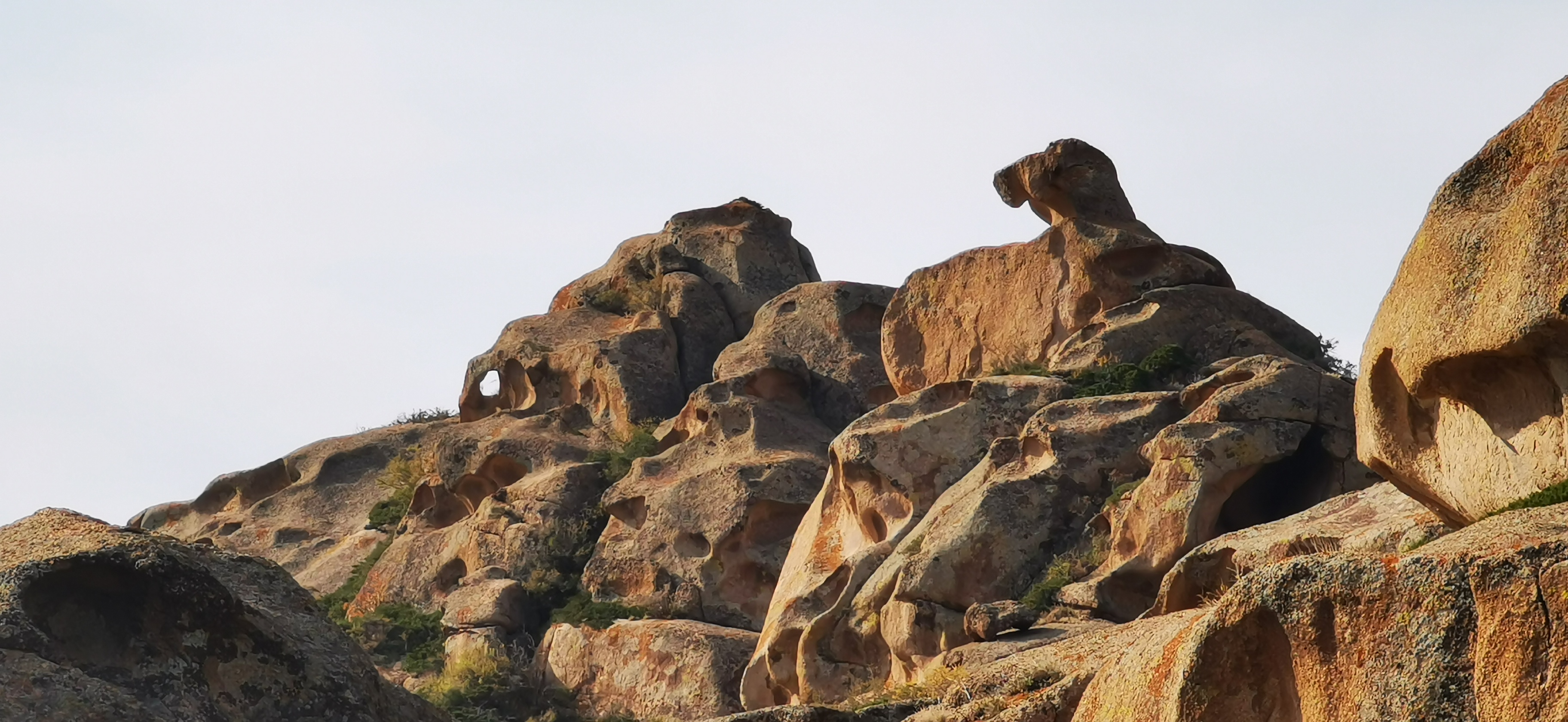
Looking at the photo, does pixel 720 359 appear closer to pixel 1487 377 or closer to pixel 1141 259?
pixel 1141 259

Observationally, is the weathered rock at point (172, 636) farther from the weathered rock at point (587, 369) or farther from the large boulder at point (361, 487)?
the weathered rock at point (587, 369)

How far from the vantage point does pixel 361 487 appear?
44.9 m

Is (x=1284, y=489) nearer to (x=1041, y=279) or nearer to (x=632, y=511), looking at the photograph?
(x=1041, y=279)

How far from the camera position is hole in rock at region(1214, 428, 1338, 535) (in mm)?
22562

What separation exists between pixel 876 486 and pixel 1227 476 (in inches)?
244

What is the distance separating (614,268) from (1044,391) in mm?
20243

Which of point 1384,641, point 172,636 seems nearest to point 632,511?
point 172,636

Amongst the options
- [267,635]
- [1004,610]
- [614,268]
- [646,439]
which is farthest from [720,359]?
[267,635]

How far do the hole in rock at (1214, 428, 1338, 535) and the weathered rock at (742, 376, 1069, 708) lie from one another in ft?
16.3

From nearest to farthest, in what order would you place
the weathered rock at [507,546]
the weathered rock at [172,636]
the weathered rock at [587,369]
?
the weathered rock at [172,636] → the weathered rock at [507,546] → the weathered rock at [587,369]

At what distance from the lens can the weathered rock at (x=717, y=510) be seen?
3291 cm

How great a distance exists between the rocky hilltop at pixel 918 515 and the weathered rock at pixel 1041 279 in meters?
0.07

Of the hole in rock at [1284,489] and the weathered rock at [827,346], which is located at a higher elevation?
the weathered rock at [827,346]

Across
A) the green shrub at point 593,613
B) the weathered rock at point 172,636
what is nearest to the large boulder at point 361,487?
the green shrub at point 593,613
